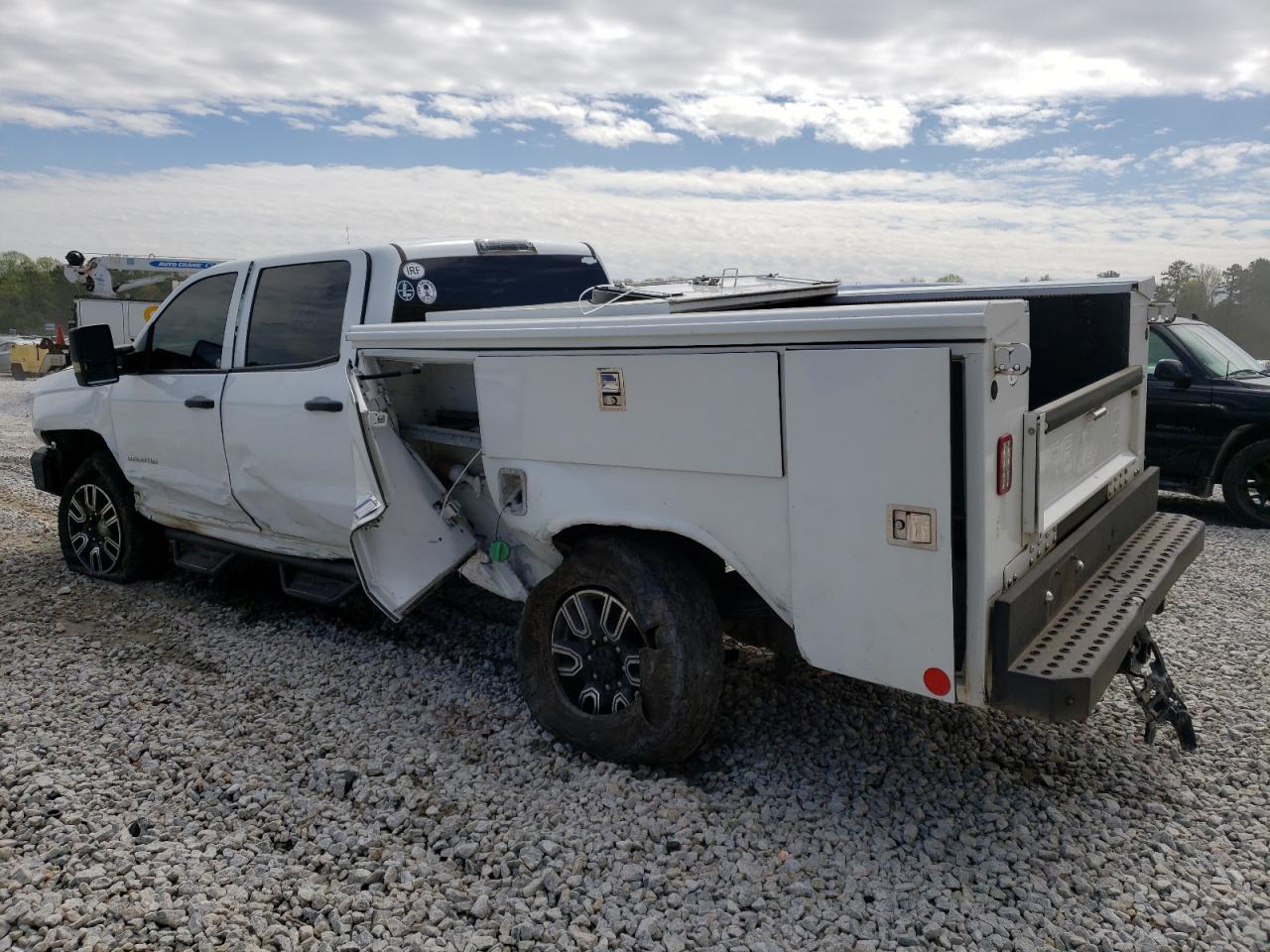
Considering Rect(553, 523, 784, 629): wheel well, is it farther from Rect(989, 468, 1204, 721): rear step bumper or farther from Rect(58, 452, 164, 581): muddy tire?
Rect(58, 452, 164, 581): muddy tire

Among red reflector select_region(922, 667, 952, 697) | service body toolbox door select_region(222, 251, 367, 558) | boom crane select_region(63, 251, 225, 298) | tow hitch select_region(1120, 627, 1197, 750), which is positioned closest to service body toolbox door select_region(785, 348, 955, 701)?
red reflector select_region(922, 667, 952, 697)

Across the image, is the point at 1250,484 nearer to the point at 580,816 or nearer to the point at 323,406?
the point at 580,816

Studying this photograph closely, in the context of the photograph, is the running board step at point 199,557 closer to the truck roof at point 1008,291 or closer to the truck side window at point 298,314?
the truck side window at point 298,314

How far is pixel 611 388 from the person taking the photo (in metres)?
3.85

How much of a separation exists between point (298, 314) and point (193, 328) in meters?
1.08

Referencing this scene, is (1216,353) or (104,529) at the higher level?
(1216,353)

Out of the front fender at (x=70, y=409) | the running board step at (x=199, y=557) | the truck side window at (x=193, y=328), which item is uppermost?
A: the truck side window at (x=193, y=328)

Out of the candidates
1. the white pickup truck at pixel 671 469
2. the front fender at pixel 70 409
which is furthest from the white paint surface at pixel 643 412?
the front fender at pixel 70 409

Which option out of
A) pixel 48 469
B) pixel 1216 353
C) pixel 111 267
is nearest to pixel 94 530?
pixel 48 469

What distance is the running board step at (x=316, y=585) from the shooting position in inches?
209

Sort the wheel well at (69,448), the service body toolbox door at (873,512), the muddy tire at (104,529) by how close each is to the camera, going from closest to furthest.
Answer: the service body toolbox door at (873,512), the muddy tire at (104,529), the wheel well at (69,448)

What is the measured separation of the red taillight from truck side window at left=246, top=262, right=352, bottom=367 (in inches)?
134

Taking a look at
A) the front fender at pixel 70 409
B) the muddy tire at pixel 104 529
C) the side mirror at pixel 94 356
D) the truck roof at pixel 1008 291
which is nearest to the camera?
the truck roof at pixel 1008 291

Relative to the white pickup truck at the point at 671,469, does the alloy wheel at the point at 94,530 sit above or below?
below
